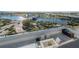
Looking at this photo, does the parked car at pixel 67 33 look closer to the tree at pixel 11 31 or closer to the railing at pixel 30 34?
the railing at pixel 30 34

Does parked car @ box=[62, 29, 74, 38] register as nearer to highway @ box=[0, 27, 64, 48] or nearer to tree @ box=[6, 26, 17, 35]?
highway @ box=[0, 27, 64, 48]

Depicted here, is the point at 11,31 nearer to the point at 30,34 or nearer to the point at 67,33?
the point at 30,34

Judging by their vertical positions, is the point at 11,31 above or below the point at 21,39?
above

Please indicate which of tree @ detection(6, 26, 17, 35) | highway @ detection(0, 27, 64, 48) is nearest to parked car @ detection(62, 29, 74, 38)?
highway @ detection(0, 27, 64, 48)

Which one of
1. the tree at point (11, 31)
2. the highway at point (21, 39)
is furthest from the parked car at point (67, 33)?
the tree at point (11, 31)

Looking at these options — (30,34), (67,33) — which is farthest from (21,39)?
(67,33)

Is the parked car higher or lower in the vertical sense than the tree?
lower
